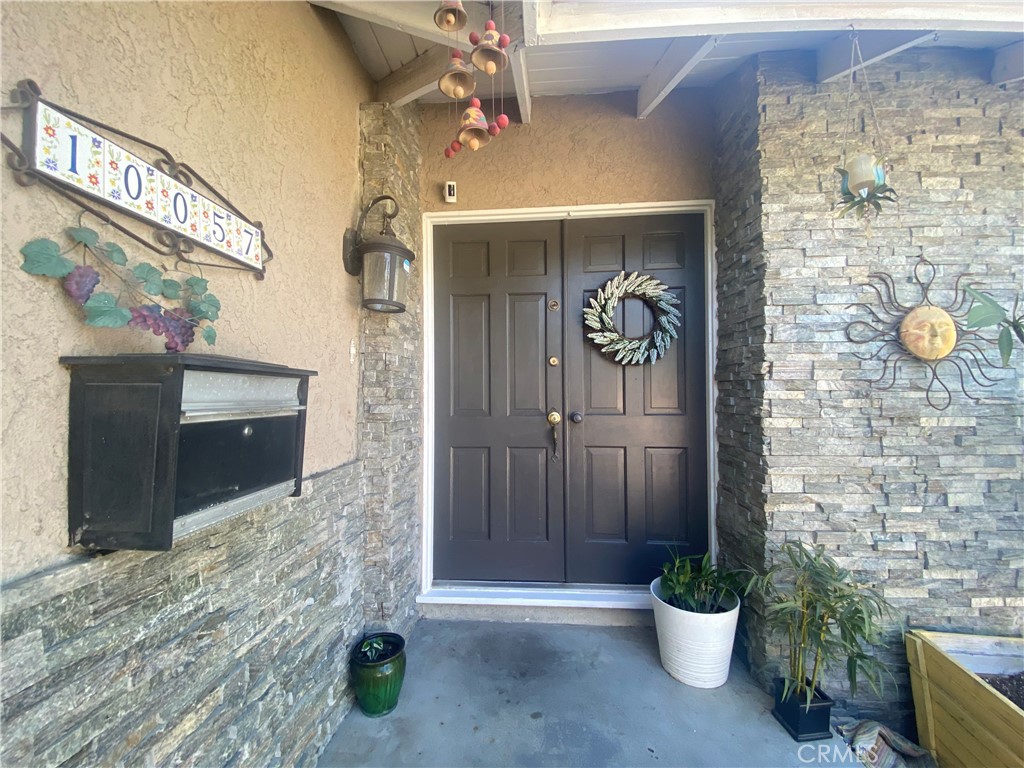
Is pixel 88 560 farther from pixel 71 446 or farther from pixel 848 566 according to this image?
pixel 848 566

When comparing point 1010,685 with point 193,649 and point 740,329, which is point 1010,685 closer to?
point 740,329

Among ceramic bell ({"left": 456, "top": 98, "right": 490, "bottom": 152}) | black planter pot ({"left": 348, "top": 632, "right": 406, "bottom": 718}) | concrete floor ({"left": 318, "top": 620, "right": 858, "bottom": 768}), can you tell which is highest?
ceramic bell ({"left": 456, "top": 98, "right": 490, "bottom": 152})

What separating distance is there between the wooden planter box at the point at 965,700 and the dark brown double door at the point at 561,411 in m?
0.92

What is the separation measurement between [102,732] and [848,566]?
8.03 ft

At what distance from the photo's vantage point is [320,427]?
5.25 ft

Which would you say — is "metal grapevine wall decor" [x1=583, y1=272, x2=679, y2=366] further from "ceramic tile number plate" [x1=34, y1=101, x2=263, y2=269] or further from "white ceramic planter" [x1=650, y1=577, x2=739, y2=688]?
"ceramic tile number plate" [x1=34, y1=101, x2=263, y2=269]

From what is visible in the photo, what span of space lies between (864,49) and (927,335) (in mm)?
1204

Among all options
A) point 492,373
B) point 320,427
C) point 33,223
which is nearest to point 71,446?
point 33,223

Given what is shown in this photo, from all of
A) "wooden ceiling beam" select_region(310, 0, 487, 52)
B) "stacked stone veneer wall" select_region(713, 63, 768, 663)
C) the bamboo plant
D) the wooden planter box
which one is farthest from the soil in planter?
"wooden ceiling beam" select_region(310, 0, 487, 52)

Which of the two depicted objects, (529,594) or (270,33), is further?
(529,594)

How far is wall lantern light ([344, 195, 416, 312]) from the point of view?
181cm

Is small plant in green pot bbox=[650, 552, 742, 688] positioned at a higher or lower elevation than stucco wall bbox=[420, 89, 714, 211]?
lower

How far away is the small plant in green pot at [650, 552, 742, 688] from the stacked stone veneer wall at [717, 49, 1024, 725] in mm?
190

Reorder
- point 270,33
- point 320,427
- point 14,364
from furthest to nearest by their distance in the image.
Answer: point 320,427, point 270,33, point 14,364
